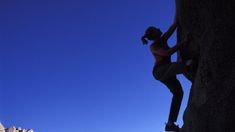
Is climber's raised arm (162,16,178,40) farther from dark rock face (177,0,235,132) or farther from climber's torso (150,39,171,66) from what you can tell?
dark rock face (177,0,235,132)

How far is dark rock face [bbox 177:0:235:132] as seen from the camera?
663cm

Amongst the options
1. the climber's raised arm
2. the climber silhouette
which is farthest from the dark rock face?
the climber's raised arm

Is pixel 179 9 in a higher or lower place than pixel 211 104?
higher

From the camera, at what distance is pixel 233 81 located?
657 cm

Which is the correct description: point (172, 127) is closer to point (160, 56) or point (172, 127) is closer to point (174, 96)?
point (174, 96)

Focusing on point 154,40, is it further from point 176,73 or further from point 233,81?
point 233,81

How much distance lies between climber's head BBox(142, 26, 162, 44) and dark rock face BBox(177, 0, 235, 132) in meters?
1.11

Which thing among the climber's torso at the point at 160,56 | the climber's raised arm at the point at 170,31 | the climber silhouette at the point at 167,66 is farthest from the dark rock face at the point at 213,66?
the climber's raised arm at the point at 170,31

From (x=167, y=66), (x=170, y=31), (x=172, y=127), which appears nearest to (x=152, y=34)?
(x=170, y=31)

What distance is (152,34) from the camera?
354 inches

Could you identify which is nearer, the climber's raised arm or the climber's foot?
the climber's foot

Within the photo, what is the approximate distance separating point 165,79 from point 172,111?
888mm

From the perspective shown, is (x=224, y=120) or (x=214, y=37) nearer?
(x=224, y=120)

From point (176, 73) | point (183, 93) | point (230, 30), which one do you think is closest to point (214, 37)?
point (230, 30)
